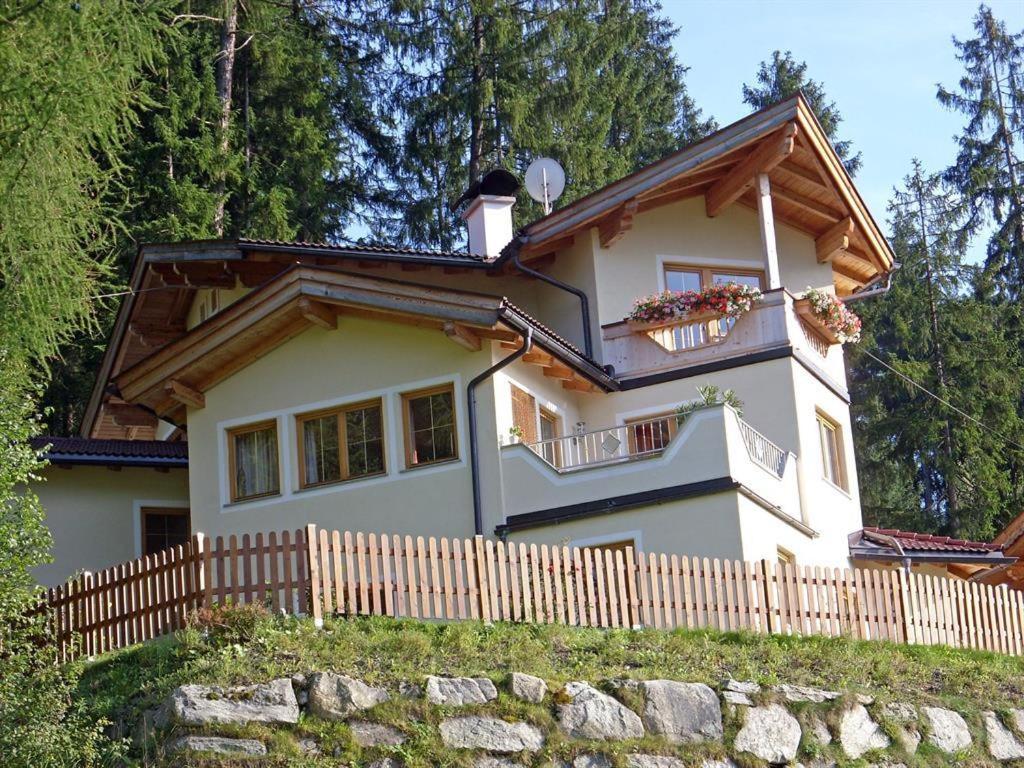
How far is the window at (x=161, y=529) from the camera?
87.2 feet

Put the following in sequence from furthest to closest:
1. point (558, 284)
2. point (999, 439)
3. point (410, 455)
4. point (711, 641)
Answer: point (999, 439)
point (558, 284)
point (410, 455)
point (711, 641)

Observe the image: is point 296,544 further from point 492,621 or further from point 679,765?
point 679,765

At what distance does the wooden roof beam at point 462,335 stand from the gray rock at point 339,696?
7.69m

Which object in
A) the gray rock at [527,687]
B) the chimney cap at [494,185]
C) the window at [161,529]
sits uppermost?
the chimney cap at [494,185]

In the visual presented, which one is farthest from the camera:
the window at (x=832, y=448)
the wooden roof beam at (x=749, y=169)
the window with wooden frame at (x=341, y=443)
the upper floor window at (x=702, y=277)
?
the upper floor window at (x=702, y=277)

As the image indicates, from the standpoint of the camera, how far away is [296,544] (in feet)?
56.8

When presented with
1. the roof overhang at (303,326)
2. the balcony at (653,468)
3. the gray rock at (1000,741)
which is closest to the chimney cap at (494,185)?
the roof overhang at (303,326)

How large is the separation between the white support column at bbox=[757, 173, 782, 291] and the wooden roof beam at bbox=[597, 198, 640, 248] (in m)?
1.99

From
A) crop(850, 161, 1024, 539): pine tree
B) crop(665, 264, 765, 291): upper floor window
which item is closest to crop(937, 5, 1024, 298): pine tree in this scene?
crop(850, 161, 1024, 539): pine tree

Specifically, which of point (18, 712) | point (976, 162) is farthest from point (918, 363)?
point (18, 712)

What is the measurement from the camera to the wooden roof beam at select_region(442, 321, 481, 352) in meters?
22.4

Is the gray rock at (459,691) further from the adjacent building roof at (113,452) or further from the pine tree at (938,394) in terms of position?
the pine tree at (938,394)

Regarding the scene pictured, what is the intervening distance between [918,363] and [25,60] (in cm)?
2862

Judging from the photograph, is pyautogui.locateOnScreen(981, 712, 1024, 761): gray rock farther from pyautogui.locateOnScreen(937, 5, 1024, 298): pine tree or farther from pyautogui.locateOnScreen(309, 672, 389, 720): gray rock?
pyautogui.locateOnScreen(937, 5, 1024, 298): pine tree
